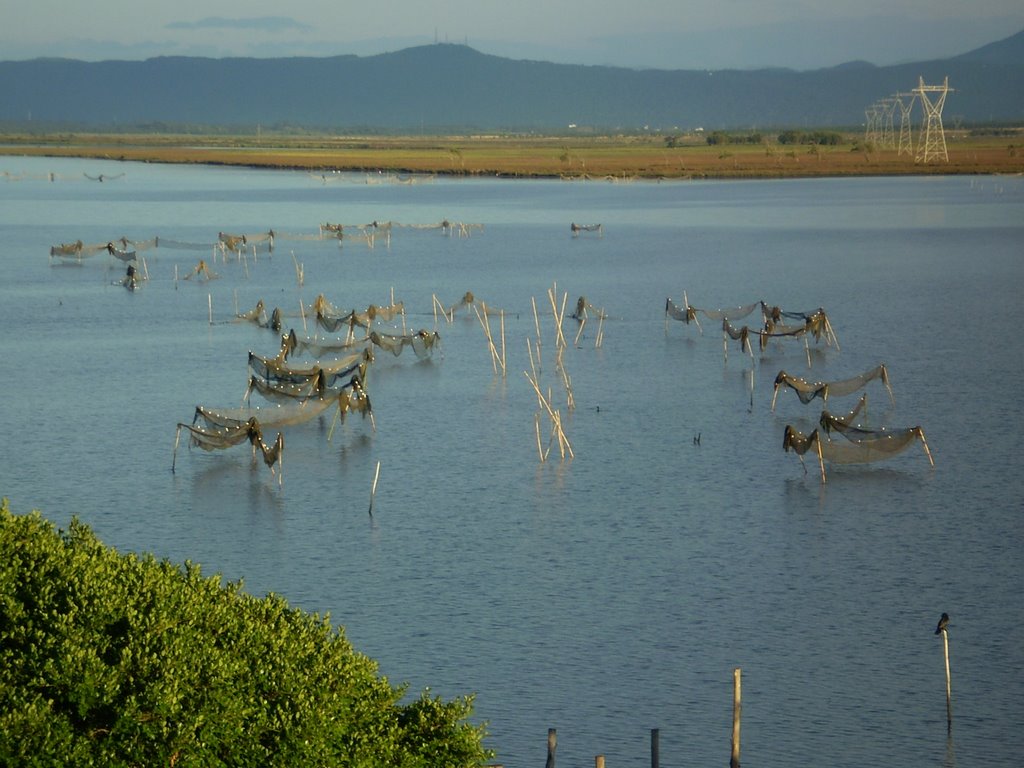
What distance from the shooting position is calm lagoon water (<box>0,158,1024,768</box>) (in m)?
14.8

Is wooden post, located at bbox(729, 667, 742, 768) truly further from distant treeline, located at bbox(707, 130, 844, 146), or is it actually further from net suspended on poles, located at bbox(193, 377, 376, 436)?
distant treeline, located at bbox(707, 130, 844, 146)

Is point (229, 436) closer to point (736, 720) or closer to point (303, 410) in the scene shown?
point (303, 410)

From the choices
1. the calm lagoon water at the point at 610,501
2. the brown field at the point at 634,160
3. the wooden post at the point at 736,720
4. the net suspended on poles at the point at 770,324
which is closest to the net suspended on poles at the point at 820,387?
the calm lagoon water at the point at 610,501

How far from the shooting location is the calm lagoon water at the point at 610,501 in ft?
48.4

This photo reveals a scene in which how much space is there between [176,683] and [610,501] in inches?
539

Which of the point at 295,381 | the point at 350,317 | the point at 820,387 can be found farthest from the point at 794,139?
the point at 295,381

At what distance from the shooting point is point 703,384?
103 feet

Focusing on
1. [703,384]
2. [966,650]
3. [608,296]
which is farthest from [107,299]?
[966,650]

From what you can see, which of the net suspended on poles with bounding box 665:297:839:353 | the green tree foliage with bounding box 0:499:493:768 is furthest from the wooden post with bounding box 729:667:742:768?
the net suspended on poles with bounding box 665:297:839:353

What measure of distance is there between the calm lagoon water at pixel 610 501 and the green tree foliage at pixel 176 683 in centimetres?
390

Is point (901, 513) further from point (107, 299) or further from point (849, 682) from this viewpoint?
point (107, 299)

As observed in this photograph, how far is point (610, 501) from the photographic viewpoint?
2189 cm

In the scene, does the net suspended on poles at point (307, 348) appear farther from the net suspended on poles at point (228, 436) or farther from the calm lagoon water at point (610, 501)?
the net suspended on poles at point (228, 436)

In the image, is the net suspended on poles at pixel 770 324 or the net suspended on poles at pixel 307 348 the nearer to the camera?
the net suspended on poles at pixel 307 348
